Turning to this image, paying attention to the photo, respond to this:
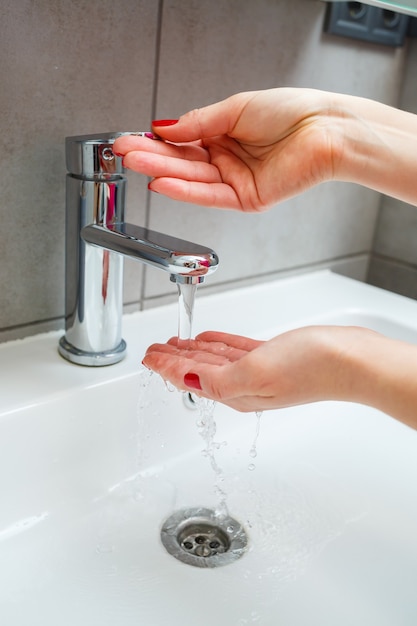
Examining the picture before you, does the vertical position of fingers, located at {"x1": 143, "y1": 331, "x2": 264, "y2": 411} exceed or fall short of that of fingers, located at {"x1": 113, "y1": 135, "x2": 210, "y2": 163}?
it falls short

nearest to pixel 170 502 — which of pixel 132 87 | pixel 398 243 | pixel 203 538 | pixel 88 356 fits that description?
pixel 203 538

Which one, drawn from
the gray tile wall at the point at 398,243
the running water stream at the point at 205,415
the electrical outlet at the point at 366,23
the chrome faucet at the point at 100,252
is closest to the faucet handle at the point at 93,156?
the chrome faucet at the point at 100,252

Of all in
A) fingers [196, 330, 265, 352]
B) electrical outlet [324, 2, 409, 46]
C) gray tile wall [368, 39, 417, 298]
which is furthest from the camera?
gray tile wall [368, 39, 417, 298]

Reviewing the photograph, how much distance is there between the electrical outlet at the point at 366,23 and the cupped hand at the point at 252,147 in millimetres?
283

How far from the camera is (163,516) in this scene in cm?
56

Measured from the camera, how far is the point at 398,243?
0.97 m

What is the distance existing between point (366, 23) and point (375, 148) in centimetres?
35

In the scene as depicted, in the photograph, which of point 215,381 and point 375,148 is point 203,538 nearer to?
point 215,381

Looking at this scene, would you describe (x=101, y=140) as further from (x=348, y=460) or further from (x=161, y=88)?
(x=348, y=460)

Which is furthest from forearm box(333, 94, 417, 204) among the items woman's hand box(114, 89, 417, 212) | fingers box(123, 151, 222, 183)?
A: fingers box(123, 151, 222, 183)

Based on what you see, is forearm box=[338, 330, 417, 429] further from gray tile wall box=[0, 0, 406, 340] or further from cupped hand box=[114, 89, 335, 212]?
gray tile wall box=[0, 0, 406, 340]

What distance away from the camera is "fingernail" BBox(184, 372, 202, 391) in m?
0.47

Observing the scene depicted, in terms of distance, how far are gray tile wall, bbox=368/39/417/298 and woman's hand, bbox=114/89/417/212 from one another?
394mm

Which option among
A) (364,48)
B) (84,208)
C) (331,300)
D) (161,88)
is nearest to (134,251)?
(84,208)
